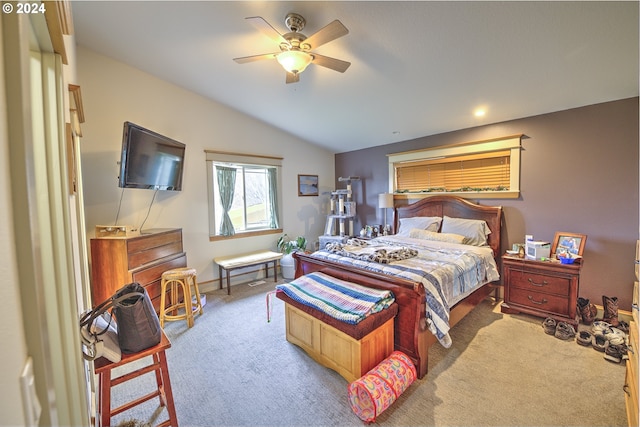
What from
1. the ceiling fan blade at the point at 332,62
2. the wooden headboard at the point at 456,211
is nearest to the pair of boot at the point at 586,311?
the wooden headboard at the point at 456,211

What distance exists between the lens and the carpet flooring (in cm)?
169

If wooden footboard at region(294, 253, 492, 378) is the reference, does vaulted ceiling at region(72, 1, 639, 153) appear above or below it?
above

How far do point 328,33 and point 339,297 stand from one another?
1.97m

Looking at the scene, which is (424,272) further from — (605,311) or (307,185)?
(307,185)

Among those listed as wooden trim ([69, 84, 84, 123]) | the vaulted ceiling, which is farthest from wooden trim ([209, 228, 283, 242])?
wooden trim ([69, 84, 84, 123])

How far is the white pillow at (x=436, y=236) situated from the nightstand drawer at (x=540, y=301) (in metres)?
0.82

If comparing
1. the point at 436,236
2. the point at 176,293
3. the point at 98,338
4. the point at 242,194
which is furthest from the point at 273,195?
the point at 98,338

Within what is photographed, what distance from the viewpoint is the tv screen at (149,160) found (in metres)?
2.58

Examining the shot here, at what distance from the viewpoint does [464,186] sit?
3.91 meters

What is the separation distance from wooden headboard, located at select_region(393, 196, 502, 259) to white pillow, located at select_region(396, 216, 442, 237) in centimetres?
13

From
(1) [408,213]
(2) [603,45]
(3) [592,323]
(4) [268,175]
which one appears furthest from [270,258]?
(2) [603,45]

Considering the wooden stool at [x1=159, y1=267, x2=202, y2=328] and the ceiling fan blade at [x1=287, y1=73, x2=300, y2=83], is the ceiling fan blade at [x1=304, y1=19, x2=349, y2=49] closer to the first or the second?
the ceiling fan blade at [x1=287, y1=73, x2=300, y2=83]

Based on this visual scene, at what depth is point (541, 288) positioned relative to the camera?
2.86m

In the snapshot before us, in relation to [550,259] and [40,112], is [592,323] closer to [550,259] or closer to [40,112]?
[550,259]
